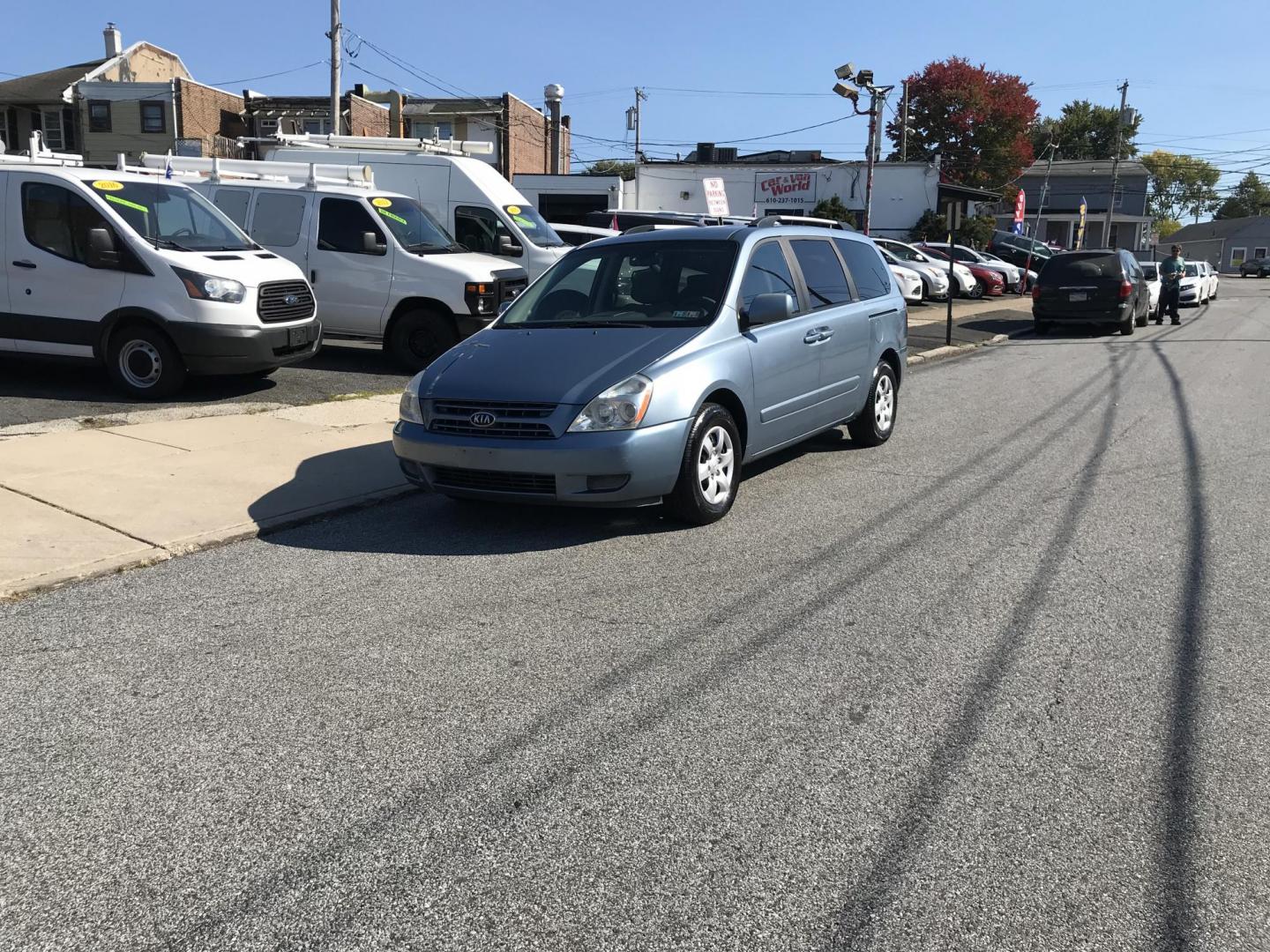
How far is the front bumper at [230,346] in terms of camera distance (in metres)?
10.2

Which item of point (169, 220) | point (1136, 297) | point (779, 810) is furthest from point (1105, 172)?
point (779, 810)

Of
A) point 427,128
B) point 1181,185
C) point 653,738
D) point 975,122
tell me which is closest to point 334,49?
point 427,128

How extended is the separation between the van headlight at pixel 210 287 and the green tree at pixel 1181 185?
12907cm

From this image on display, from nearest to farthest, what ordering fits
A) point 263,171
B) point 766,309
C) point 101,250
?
point 766,309 < point 101,250 < point 263,171

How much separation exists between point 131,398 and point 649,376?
6438 mm

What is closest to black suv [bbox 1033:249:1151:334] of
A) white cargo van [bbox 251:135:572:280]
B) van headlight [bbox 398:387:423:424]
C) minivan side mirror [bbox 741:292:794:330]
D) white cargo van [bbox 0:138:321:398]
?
white cargo van [bbox 251:135:572:280]

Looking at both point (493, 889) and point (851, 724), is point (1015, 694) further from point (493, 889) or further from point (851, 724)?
point (493, 889)

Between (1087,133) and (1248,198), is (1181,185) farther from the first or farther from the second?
(1087,133)

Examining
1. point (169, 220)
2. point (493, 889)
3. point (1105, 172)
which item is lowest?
point (493, 889)

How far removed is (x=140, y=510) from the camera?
263 inches

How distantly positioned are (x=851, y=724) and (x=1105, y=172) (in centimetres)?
8768

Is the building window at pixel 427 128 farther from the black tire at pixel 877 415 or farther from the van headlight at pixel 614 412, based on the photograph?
the van headlight at pixel 614 412

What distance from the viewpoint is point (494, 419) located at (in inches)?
246

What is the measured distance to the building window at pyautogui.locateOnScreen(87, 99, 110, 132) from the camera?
4603 centimetres
